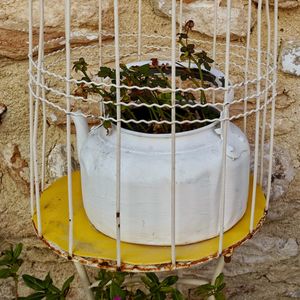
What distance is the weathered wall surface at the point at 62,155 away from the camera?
1.17 meters

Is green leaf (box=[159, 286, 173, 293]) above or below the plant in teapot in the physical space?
below

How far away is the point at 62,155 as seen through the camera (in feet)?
4.17

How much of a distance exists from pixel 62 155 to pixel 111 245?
1.29 ft

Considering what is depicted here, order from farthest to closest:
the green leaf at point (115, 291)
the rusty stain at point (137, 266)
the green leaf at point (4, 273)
→ the green leaf at point (4, 273) → the green leaf at point (115, 291) → the rusty stain at point (137, 266)

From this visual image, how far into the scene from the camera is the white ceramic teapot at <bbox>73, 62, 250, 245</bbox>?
0.88 meters

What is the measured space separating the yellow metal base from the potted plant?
0.05ft

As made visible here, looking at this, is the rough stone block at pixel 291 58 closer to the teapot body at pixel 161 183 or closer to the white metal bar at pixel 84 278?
the teapot body at pixel 161 183

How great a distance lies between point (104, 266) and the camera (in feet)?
2.91

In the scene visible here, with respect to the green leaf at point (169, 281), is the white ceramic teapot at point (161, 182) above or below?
above

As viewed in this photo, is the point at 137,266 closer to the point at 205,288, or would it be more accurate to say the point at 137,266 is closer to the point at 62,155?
the point at 205,288

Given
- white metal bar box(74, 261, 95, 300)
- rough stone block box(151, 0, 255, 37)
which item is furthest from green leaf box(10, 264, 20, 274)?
rough stone block box(151, 0, 255, 37)

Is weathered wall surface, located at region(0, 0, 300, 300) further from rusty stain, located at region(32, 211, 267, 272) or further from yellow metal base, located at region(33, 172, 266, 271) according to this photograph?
rusty stain, located at region(32, 211, 267, 272)

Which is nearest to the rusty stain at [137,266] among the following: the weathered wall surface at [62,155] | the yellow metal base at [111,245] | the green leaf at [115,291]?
the yellow metal base at [111,245]

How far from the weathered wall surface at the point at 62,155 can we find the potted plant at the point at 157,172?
27cm
